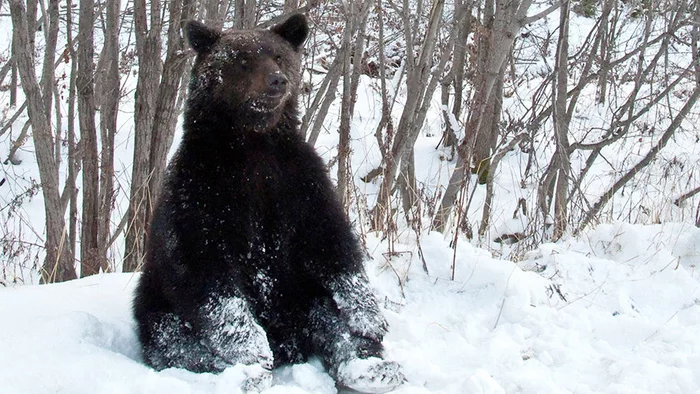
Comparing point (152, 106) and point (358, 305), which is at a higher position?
point (152, 106)

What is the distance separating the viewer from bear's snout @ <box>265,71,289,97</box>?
9.91 feet

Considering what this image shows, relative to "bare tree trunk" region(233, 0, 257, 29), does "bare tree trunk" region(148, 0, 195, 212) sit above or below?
below

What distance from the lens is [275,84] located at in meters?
3.02

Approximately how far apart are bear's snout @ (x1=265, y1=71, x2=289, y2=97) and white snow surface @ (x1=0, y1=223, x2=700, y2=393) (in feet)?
3.98

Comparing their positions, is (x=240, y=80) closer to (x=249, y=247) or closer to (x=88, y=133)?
(x=249, y=247)

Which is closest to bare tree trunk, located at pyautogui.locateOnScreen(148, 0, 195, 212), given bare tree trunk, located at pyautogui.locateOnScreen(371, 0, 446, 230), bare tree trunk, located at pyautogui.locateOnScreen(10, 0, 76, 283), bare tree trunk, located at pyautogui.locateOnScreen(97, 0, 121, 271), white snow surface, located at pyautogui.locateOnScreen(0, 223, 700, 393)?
bare tree trunk, located at pyautogui.locateOnScreen(97, 0, 121, 271)

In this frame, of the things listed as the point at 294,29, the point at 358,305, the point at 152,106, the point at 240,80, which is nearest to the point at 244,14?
the point at 152,106

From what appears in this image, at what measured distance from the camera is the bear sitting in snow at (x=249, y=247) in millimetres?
2816

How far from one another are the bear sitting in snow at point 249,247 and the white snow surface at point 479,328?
0.47 feet

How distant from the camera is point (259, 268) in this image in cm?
303

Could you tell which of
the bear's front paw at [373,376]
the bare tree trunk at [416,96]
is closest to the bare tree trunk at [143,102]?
the bare tree trunk at [416,96]

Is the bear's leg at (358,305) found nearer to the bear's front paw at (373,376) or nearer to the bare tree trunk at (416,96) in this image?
the bear's front paw at (373,376)

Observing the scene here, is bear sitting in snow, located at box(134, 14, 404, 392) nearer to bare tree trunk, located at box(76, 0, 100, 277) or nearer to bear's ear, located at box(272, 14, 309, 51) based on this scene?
bear's ear, located at box(272, 14, 309, 51)

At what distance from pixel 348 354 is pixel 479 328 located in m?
0.79
